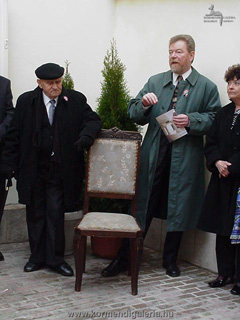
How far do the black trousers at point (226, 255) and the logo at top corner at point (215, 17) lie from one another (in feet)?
6.24

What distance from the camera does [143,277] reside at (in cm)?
493

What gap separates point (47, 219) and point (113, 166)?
75 cm

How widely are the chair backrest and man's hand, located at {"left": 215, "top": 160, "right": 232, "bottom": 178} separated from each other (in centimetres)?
72

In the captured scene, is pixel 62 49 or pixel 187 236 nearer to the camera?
pixel 187 236

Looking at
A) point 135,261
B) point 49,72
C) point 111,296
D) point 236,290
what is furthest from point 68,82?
point 236,290

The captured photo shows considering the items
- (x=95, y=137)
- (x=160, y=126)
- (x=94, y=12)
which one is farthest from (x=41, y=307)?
(x=94, y=12)

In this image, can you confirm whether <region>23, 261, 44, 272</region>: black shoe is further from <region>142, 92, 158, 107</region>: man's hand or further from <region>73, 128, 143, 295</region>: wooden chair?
<region>142, 92, 158, 107</region>: man's hand

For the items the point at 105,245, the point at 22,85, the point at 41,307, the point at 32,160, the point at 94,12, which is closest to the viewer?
the point at 41,307

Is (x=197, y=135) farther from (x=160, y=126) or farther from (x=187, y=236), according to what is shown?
(x=187, y=236)

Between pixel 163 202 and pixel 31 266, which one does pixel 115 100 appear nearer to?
pixel 163 202

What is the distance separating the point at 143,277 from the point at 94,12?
302 cm

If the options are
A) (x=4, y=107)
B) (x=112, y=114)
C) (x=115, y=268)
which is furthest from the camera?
(x=112, y=114)

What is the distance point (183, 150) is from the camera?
491 centimetres

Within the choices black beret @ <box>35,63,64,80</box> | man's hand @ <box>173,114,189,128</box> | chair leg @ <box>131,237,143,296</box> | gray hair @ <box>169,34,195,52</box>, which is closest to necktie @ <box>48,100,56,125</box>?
black beret @ <box>35,63,64,80</box>
